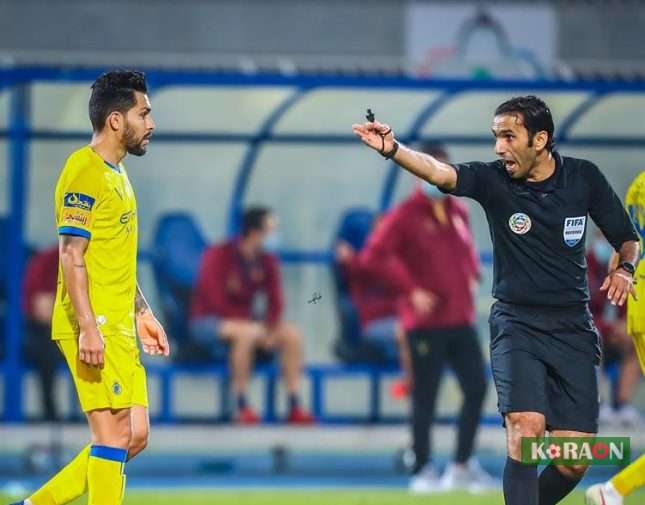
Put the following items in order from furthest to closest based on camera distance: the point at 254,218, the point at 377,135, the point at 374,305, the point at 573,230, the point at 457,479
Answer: the point at 374,305
the point at 254,218
the point at 457,479
the point at 573,230
the point at 377,135

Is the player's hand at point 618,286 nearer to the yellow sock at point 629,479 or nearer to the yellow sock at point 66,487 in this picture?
the yellow sock at point 629,479

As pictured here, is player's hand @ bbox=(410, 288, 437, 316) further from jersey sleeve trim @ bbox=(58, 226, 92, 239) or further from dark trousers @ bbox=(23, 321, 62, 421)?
jersey sleeve trim @ bbox=(58, 226, 92, 239)

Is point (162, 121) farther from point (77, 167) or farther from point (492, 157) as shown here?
point (77, 167)

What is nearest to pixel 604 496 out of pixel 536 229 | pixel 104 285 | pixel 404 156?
pixel 536 229

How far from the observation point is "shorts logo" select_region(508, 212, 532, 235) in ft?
19.9

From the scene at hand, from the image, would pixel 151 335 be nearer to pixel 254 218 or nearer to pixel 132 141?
pixel 132 141

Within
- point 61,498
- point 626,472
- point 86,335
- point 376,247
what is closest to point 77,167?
point 86,335

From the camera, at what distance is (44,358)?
37.9ft

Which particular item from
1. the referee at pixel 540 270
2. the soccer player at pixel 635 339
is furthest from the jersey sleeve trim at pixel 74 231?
the soccer player at pixel 635 339

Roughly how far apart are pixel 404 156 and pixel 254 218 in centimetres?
570

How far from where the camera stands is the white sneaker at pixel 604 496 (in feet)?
22.7

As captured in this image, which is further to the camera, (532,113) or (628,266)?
(628,266)

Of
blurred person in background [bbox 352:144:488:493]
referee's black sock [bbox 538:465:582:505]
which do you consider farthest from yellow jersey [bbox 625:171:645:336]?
blurred person in background [bbox 352:144:488:493]

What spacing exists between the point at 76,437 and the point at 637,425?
13.0 ft
